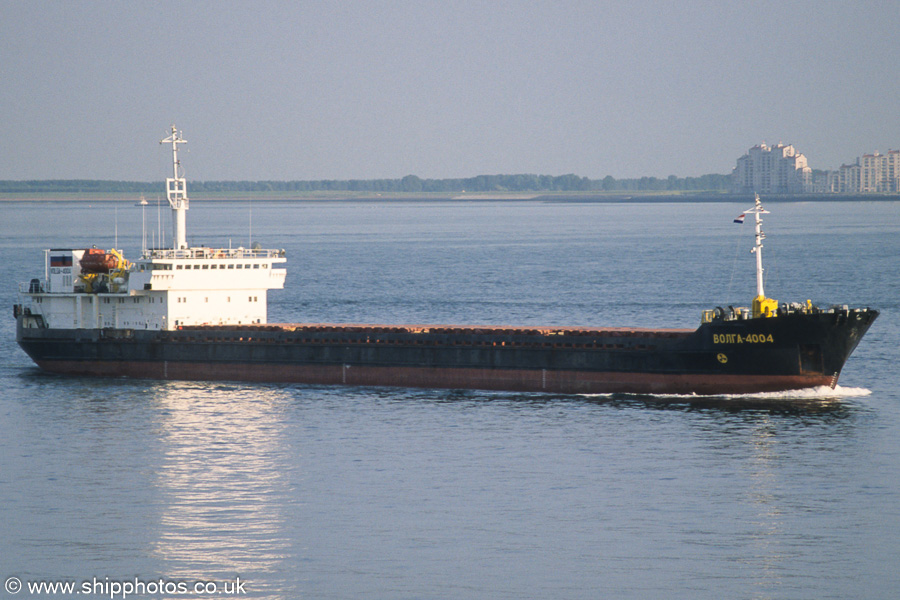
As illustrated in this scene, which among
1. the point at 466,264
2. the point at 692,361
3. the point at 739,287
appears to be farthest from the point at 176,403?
the point at 466,264

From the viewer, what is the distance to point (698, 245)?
142 m

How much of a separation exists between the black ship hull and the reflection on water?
10.3ft

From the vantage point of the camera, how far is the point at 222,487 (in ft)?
95.0

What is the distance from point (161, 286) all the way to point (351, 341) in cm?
913

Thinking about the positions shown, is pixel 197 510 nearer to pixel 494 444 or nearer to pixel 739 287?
pixel 494 444

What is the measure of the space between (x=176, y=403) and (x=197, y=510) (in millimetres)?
14988
